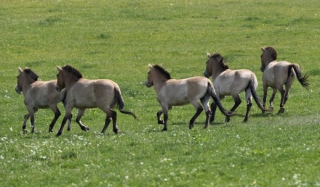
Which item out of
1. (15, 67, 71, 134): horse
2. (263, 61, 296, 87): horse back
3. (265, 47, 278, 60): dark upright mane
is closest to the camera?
(15, 67, 71, 134): horse

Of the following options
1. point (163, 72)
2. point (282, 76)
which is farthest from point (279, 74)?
point (163, 72)

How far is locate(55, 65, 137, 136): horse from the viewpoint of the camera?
64.7 ft

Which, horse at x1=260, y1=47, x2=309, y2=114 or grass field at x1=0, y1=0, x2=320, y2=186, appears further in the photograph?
horse at x1=260, y1=47, x2=309, y2=114

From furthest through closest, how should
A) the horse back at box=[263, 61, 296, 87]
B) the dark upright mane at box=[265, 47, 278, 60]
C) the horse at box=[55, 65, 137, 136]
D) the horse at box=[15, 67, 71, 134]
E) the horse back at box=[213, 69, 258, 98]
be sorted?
the dark upright mane at box=[265, 47, 278, 60] → the horse back at box=[263, 61, 296, 87] → the horse back at box=[213, 69, 258, 98] → the horse at box=[15, 67, 71, 134] → the horse at box=[55, 65, 137, 136]

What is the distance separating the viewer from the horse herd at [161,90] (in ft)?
65.1

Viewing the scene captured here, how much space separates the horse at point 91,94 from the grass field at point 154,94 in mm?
717

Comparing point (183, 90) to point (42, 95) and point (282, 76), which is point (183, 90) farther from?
point (282, 76)

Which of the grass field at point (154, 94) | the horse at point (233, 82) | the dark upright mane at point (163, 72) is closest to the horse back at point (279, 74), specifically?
the grass field at point (154, 94)

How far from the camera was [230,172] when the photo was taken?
1362 cm

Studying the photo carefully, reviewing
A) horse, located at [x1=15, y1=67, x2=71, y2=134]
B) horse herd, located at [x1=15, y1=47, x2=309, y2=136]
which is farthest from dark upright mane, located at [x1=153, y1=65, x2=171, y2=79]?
horse, located at [x1=15, y1=67, x2=71, y2=134]

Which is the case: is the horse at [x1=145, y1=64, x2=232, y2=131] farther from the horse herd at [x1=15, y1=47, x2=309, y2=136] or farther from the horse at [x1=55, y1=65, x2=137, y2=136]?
the horse at [x1=55, y1=65, x2=137, y2=136]

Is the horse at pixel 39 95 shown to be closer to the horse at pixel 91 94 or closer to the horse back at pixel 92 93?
the horse at pixel 91 94

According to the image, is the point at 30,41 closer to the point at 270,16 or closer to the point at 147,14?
the point at 147,14

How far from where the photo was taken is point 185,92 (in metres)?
20.0
